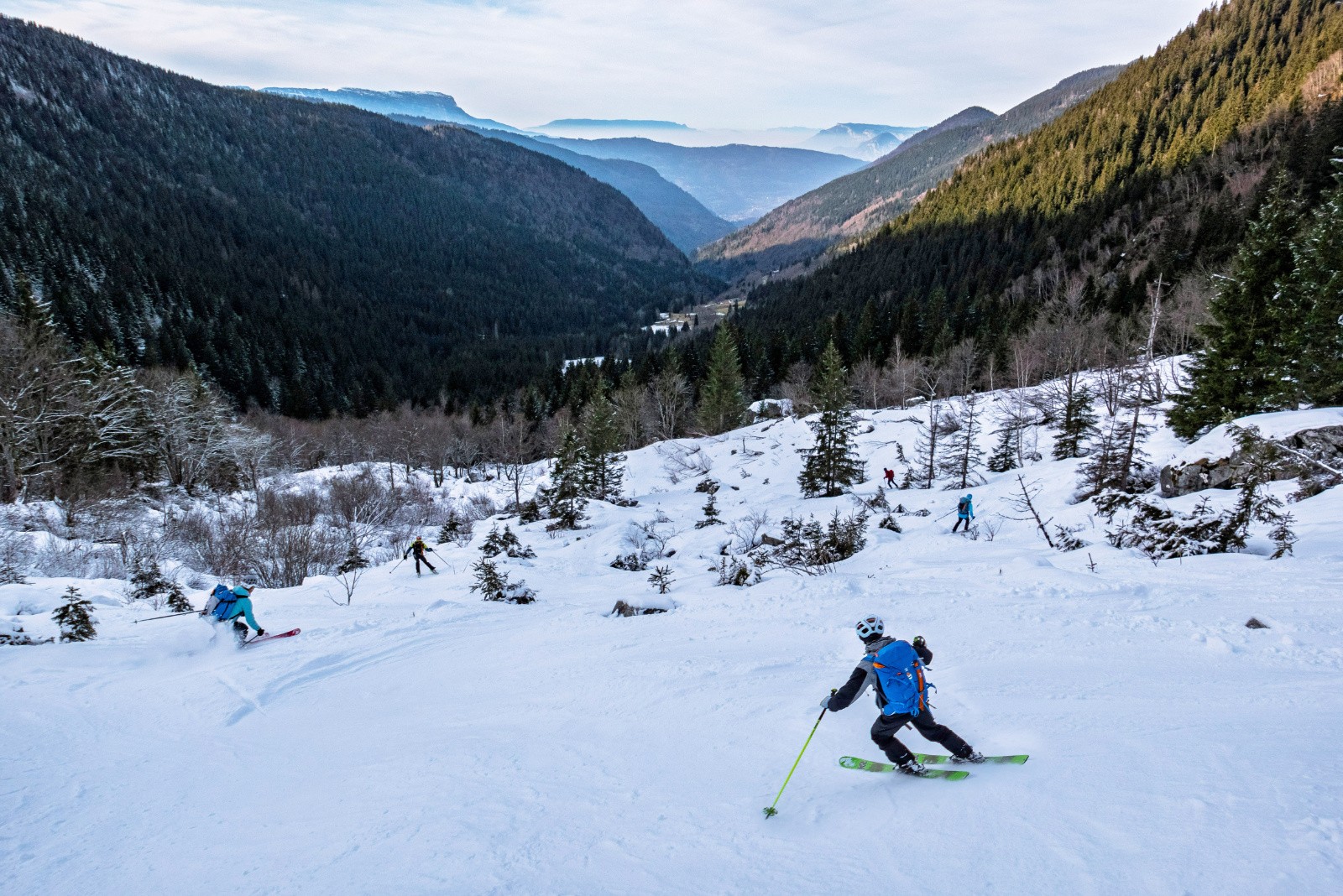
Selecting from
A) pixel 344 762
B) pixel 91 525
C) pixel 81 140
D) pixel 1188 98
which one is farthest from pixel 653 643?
pixel 81 140

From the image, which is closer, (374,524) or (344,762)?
(344,762)

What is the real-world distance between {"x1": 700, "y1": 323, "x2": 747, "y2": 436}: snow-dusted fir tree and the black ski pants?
48.1 metres

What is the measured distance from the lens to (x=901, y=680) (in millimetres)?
5137

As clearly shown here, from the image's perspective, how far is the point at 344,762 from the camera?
21.2ft

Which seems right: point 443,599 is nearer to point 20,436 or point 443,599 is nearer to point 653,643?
point 653,643

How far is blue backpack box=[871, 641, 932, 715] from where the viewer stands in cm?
512

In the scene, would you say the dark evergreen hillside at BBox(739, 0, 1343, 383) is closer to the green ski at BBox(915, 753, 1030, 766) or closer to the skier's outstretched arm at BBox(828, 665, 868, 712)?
the green ski at BBox(915, 753, 1030, 766)

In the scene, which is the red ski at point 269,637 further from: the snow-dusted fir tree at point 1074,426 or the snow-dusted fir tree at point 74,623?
the snow-dusted fir tree at point 1074,426

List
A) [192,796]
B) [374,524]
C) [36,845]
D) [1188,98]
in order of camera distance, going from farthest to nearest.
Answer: [1188,98] < [374,524] < [192,796] < [36,845]

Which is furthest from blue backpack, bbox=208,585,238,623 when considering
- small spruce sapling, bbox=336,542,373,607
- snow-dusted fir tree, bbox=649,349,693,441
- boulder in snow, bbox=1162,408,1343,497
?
snow-dusted fir tree, bbox=649,349,693,441

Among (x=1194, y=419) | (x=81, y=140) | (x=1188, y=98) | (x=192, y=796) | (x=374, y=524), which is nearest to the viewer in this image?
(x=192, y=796)

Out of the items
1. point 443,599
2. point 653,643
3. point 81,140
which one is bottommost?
point 443,599

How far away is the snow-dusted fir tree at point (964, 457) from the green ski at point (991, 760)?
2378 centimetres

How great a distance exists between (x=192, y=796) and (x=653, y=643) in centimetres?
598
